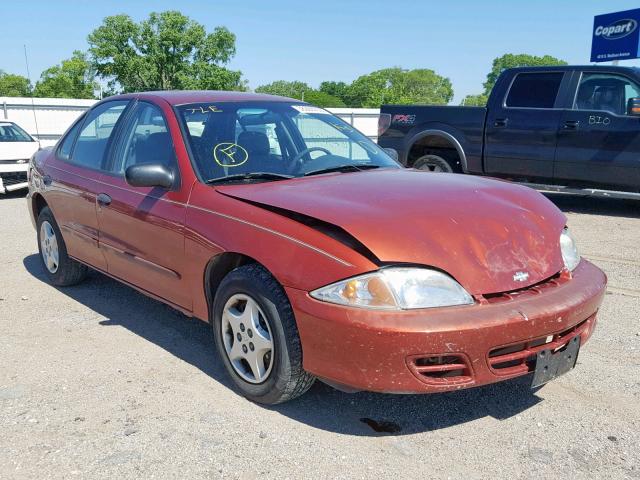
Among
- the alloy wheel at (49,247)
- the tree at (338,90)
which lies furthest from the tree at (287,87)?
the alloy wheel at (49,247)

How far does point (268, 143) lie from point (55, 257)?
8.03 ft

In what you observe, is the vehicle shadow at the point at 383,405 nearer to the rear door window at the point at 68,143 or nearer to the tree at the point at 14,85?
the rear door window at the point at 68,143

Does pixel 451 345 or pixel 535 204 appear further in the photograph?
pixel 535 204

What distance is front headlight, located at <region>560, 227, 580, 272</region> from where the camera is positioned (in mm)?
3320

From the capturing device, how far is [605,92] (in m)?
8.47

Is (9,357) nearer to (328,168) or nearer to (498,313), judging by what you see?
(328,168)

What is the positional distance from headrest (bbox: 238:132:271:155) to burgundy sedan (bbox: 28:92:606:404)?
0.01 meters

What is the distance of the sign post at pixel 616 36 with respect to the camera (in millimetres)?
19281

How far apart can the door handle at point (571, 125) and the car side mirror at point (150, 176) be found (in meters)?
6.45

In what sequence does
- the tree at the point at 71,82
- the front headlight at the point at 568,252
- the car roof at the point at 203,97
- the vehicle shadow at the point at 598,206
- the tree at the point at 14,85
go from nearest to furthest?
the front headlight at the point at 568,252
the car roof at the point at 203,97
the vehicle shadow at the point at 598,206
the tree at the point at 71,82
the tree at the point at 14,85

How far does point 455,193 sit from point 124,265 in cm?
225

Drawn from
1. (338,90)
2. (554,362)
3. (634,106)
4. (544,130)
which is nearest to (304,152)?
(554,362)

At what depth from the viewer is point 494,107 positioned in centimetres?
920

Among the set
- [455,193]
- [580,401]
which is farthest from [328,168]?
[580,401]
